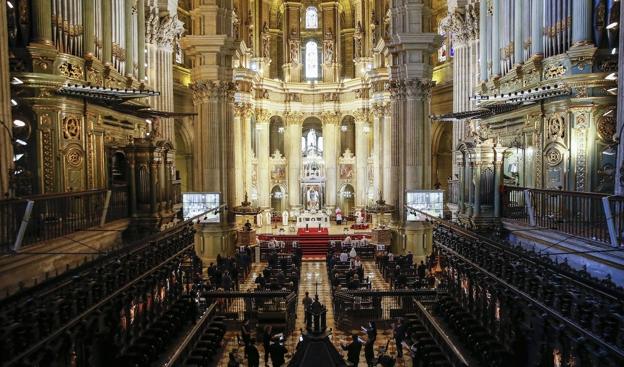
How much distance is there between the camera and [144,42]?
22.3 metres

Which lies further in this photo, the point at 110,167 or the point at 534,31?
the point at 110,167

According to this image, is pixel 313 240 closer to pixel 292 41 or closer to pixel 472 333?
pixel 472 333

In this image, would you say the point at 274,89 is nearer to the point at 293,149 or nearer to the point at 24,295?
the point at 293,149

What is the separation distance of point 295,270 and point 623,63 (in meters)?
14.9

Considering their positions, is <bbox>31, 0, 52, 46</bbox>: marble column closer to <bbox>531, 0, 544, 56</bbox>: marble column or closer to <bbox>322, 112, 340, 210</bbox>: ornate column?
<bbox>531, 0, 544, 56</bbox>: marble column

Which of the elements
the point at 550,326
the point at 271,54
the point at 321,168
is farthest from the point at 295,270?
the point at 271,54

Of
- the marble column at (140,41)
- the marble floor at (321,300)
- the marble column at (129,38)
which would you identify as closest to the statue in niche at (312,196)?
the marble floor at (321,300)

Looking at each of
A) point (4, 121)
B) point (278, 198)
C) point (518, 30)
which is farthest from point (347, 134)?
point (4, 121)

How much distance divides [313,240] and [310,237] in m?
0.53

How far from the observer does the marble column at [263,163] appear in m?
44.1

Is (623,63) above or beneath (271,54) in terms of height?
beneath

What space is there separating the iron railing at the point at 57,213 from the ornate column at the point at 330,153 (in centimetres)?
3083

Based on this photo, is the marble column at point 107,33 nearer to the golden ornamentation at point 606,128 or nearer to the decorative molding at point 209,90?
the decorative molding at point 209,90

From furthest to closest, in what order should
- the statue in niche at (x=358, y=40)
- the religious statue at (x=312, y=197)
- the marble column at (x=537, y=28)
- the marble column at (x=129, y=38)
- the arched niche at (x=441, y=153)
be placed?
the religious statue at (x=312, y=197) → the statue in niche at (x=358, y=40) → the arched niche at (x=441, y=153) → the marble column at (x=129, y=38) → the marble column at (x=537, y=28)
